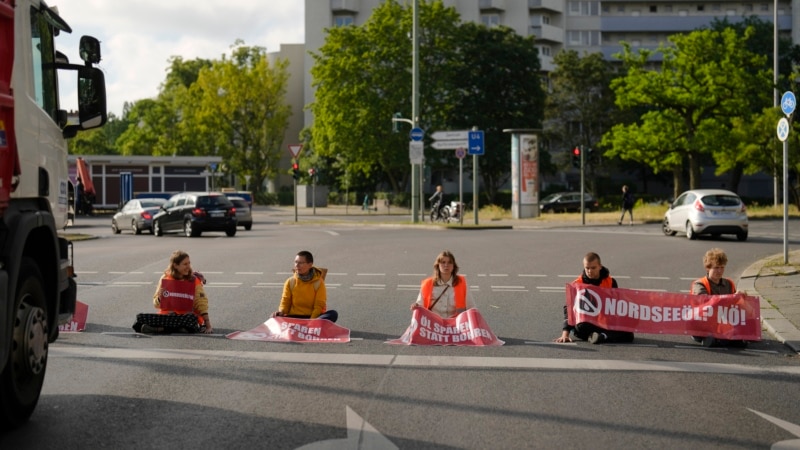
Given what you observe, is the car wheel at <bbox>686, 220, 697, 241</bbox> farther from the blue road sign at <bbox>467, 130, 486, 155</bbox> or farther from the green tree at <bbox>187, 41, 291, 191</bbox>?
the green tree at <bbox>187, 41, 291, 191</bbox>

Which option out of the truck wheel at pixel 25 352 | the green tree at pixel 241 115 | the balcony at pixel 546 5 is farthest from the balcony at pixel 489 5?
the truck wheel at pixel 25 352

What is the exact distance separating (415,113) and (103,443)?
3831cm

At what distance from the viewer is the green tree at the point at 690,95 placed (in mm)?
53625

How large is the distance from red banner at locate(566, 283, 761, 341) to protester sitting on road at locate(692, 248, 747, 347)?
0.08 m

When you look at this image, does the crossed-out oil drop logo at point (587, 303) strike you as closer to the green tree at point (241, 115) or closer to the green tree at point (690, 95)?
the green tree at point (690, 95)

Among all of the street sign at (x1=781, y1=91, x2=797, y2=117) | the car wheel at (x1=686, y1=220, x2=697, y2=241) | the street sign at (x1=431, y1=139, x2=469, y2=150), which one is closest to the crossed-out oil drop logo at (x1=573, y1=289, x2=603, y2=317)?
the street sign at (x1=781, y1=91, x2=797, y2=117)

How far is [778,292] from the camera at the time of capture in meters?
15.8

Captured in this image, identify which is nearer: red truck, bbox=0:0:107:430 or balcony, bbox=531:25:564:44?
red truck, bbox=0:0:107:430

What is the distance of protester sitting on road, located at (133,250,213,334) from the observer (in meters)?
11.6

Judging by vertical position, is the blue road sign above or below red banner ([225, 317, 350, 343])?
above

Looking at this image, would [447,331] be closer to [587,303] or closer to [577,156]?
[587,303]

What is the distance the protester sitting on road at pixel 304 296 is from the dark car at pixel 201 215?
80.9 feet

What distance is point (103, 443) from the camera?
20.6ft

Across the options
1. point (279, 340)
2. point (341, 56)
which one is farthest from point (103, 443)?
point (341, 56)
